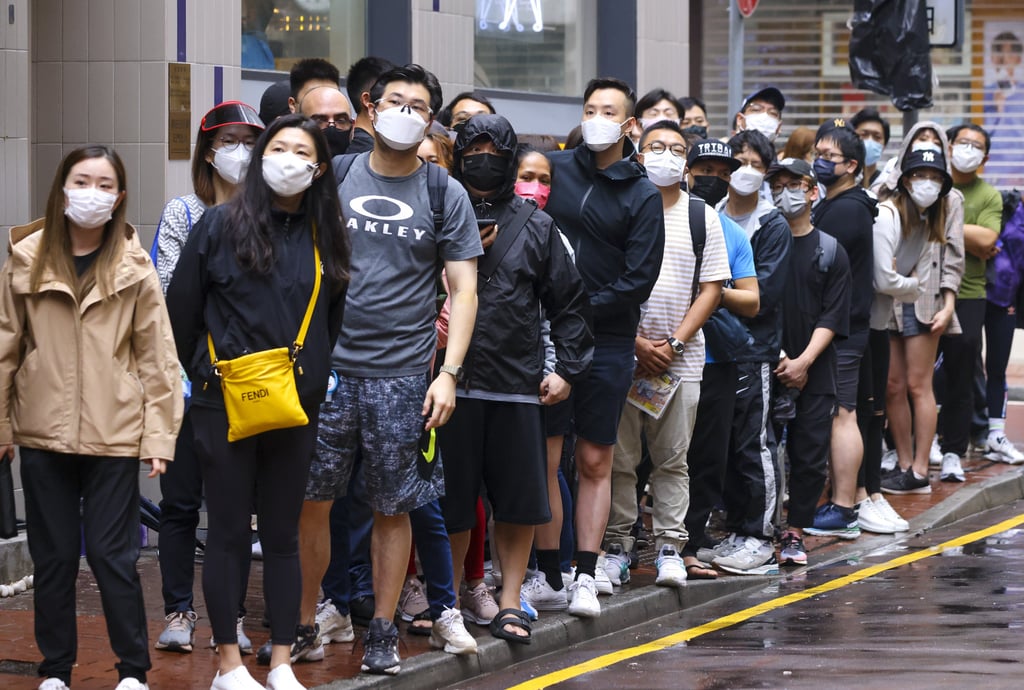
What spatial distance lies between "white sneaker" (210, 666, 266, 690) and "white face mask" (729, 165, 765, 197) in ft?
14.4

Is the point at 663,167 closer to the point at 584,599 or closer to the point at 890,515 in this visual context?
the point at 584,599

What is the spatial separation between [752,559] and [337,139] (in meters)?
3.11

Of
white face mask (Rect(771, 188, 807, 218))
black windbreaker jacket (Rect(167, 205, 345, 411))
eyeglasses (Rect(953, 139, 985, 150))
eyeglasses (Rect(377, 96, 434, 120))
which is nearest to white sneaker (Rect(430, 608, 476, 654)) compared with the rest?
black windbreaker jacket (Rect(167, 205, 345, 411))

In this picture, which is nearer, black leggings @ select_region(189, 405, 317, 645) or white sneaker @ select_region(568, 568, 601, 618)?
black leggings @ select_region(189, 405, 317, 645)

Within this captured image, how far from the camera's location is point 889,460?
13055 millimetres

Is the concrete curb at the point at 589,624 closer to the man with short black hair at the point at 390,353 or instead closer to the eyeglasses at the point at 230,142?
the man with short black hair at the point at 390,353

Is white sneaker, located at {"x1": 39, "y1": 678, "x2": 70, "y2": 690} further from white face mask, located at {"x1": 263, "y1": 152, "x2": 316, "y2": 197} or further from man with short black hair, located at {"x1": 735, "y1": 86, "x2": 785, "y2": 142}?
man with short black hair, located at {"x1": 735, "y1": 86, "x2": 785, "y2": 142}

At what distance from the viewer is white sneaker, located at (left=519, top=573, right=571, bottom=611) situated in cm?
848

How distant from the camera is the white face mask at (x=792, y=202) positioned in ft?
33.9

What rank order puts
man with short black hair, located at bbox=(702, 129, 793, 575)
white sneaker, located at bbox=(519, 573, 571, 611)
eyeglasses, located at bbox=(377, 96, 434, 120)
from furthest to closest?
man with short black hair, located at bbox=(702, 129, 793, 575) → white sneaker, located at bbox=(519, 573, 571, 611) → eyeglasses, located at bbox=(377, 96, 434, 120)

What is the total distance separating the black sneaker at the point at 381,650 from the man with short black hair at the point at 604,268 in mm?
1471

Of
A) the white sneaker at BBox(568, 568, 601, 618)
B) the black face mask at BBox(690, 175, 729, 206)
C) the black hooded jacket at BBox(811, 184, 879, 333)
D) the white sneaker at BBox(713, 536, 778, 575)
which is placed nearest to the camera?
the white sneaker at BBox(568, 568, 601, 618)

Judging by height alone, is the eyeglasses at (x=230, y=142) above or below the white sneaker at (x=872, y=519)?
above

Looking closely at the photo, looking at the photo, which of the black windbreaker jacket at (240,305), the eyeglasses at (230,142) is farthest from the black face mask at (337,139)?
the black windbreaker jacket at (240,305)
